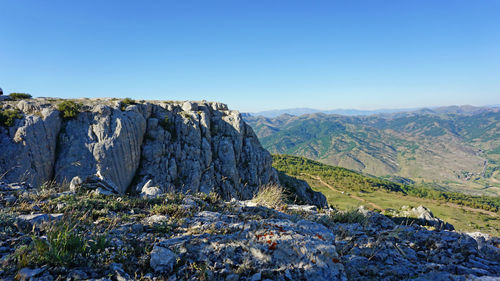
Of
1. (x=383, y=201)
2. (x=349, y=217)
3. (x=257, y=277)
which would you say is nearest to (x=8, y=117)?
(x=257, y=277)

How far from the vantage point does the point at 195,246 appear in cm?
512

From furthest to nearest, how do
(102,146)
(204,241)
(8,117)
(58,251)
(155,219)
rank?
(102,146) → (8,117) → (155,219) → (204,241) → (58,251)

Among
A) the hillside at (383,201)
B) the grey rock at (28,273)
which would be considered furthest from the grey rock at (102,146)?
the hillside at (383,201)

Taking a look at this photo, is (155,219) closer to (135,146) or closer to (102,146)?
(102,146)

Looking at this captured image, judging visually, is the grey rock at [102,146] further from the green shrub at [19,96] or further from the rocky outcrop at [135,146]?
the green shrub at [19,96]

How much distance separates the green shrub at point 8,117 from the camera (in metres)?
23.1

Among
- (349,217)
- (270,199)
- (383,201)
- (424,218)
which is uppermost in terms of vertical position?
(270,199)

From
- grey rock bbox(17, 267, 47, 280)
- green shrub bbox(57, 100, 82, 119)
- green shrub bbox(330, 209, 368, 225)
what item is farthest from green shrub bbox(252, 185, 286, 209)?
green shrub bbox(57, 100, 82, 119)

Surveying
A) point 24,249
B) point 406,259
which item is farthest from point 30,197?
point 406,259

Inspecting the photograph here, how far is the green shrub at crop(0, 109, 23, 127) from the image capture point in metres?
23.1

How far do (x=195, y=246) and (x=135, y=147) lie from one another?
2944 centimetres

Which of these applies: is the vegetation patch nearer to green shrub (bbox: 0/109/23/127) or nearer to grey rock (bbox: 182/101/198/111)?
green shrub (bbox: 0/109/23/127)

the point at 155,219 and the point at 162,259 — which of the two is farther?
the point at 155,219

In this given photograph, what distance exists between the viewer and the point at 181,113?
3734cm
